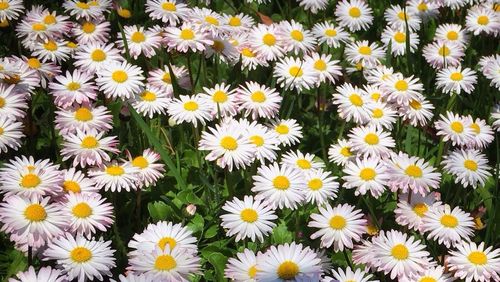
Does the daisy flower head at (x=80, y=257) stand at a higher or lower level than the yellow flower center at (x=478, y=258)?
lower

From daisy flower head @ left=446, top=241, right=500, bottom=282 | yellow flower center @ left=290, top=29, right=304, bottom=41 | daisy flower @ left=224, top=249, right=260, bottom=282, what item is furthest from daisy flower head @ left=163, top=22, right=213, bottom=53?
daisy flower head @ left=446, top=241, right=500, bottom=282

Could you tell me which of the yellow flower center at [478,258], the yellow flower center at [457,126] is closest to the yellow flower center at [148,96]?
the yellow flower center at [457,126]

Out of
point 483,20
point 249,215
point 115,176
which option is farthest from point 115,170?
point 483,20

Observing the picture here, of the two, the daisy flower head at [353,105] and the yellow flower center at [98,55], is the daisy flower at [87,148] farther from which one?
the daisy flower head at [353,105]

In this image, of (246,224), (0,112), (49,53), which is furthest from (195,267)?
(49,53)

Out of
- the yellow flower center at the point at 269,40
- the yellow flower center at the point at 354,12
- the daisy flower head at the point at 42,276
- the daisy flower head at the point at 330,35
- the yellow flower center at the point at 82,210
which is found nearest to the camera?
the daisy flower head at the point at 42,276

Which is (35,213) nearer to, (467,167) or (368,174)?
(368,174)

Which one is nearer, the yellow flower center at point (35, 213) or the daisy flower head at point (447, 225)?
the yellow flower center at point (35, 213)
